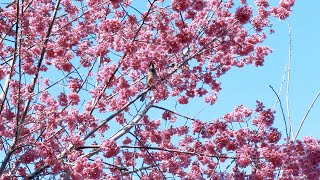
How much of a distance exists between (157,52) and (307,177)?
3104mm

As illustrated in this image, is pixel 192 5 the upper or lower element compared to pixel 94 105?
upper

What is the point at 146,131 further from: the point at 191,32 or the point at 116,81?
the point at 191,32

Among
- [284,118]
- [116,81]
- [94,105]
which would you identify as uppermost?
[116,81]

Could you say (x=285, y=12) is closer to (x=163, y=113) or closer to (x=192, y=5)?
(x=192, y=5)

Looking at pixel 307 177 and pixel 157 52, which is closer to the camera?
pixel 307 177

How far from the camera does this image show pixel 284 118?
7.51m

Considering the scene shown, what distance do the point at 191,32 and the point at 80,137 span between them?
2.43 m

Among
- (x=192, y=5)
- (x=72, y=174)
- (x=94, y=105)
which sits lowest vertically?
(x=72, y=174)

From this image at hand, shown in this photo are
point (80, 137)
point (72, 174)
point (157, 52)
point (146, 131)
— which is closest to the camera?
A: point (72, 174)

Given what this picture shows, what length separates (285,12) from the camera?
32.9 feet

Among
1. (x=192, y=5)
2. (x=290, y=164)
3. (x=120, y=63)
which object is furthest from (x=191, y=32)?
(x=290, y=164)

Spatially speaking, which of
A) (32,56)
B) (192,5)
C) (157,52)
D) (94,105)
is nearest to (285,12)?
(192,5)

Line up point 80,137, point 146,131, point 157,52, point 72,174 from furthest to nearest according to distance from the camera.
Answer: point 146,131 → point 157,52 → point 80,137 → point 72,174

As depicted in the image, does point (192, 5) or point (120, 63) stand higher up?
point (192, 5)
